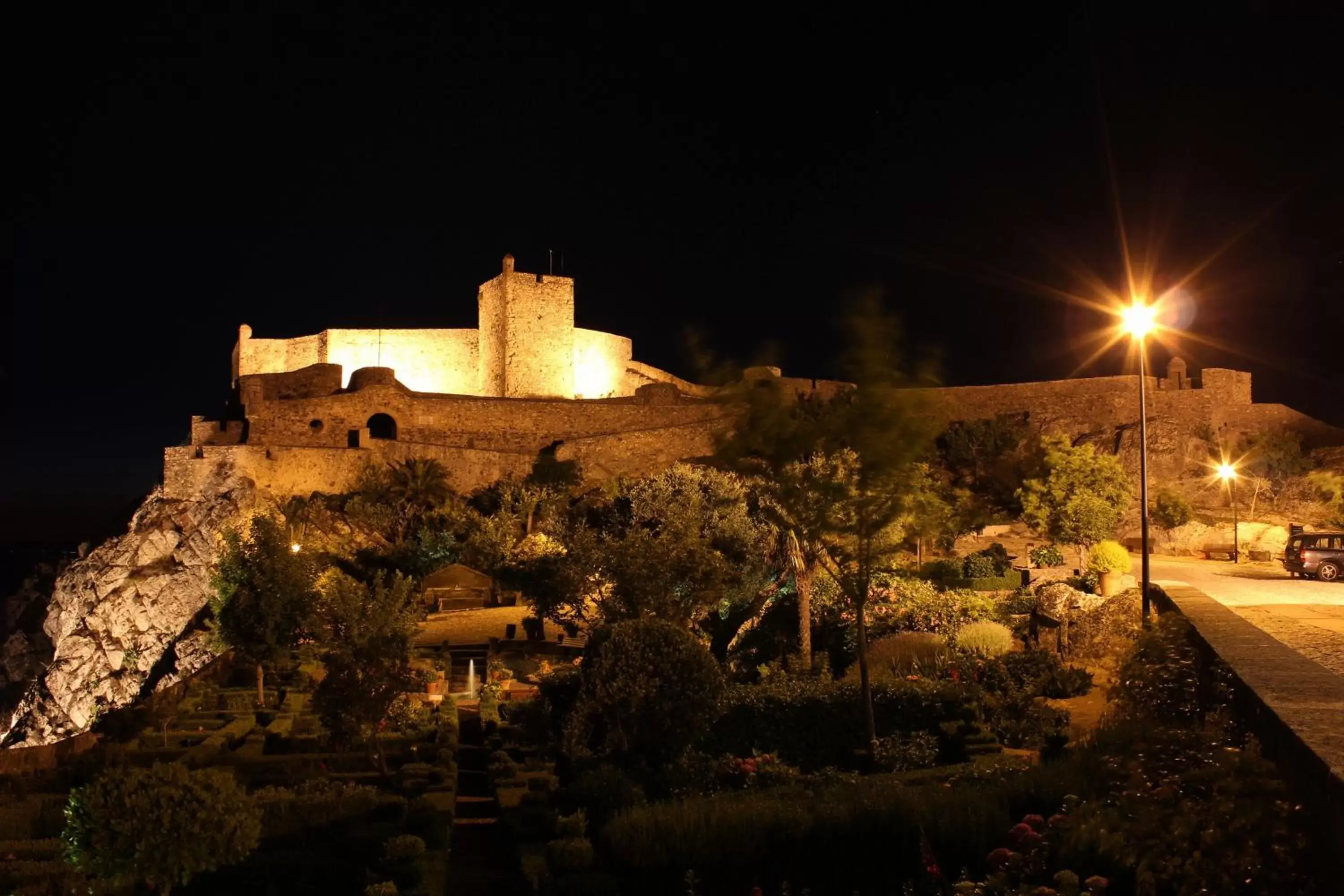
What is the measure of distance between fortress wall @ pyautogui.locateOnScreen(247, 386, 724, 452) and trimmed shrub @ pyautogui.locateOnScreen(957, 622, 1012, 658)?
2532 centimetres

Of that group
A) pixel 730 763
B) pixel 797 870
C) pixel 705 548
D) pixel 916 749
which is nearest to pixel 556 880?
pixel 797 870

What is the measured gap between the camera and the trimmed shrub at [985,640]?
53.1ft

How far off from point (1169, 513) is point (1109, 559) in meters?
15.4

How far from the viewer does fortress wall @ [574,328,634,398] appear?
49312 mm

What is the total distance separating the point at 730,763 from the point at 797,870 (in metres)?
3.44

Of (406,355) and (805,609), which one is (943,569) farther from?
(406,355)

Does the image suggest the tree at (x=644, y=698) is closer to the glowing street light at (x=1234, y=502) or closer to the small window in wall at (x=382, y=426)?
the glowing street light at (x=1234, y=502)

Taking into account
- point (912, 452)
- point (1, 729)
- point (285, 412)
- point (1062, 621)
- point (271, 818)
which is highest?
point (285, 412)

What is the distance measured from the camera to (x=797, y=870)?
25.3 ft

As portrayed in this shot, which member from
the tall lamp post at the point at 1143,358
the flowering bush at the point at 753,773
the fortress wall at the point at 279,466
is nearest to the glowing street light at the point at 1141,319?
the tall lamp post at the point at 1143,358

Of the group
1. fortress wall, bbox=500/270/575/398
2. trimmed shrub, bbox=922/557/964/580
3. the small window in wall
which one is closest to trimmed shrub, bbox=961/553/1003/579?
trimmed shrub, bbox=922/557/964/580

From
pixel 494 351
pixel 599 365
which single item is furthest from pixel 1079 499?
pixel 494 351

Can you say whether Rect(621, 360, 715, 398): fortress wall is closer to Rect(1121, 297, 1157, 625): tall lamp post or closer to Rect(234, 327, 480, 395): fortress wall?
Rect(234, 327, 480, 395): fortress wall

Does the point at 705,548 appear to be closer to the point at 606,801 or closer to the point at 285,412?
the point at 606,801
